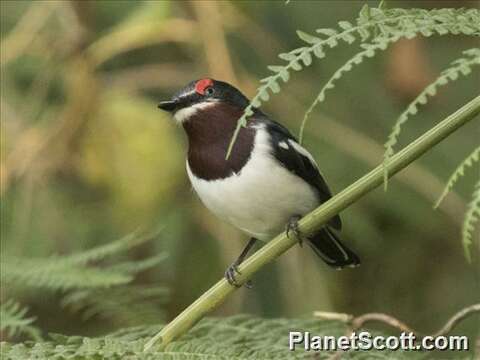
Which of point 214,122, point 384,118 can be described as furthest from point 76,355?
point 384,118

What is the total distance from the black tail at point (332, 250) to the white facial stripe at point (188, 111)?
0.59m

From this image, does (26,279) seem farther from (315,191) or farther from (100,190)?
(100,190)

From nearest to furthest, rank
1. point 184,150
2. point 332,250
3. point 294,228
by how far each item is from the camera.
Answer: point 294,228 → point 332,250 → point 184,150

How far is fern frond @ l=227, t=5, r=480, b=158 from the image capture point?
1499 millimetres

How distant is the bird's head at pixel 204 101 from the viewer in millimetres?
2674

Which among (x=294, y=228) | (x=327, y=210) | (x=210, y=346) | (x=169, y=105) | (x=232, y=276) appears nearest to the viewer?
(x=327, y=210)

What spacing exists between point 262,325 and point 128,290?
650 mm

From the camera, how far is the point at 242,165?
2.63 m

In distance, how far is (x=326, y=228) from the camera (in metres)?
3.10

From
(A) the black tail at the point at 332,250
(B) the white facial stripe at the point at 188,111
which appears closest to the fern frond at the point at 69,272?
(B) the white facial stripe at the point at 188,111

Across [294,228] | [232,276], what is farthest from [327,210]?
[232,276]

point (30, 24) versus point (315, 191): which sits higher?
point (30, 24)

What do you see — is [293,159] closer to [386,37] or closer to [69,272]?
[69,272]

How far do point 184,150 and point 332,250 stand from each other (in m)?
0.96
